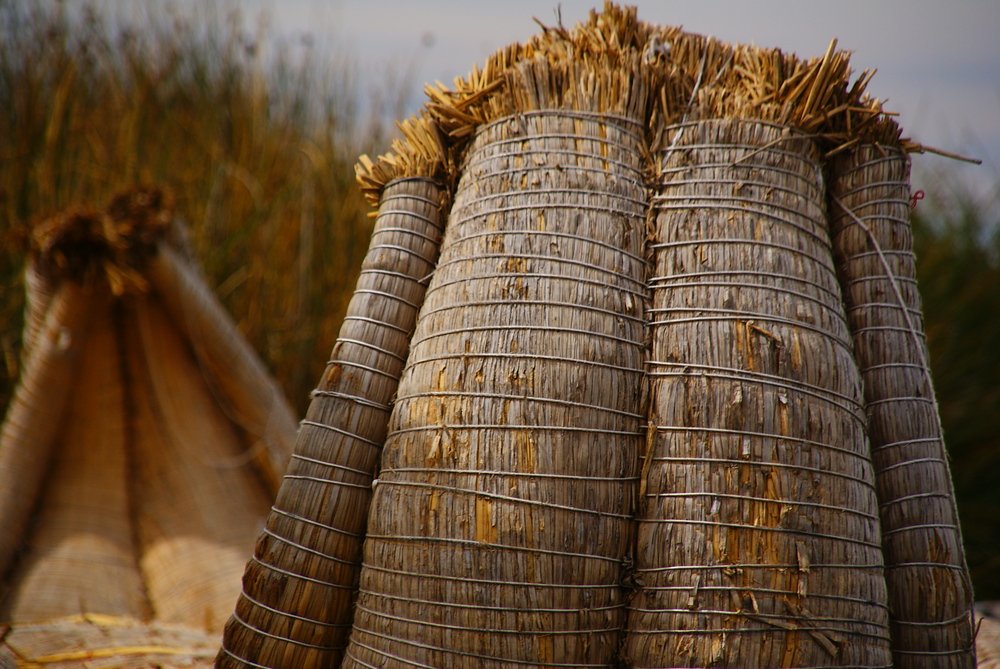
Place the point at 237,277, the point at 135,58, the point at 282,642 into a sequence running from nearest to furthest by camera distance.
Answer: the point at 282,642
the point at 237,277
the point at 135,58

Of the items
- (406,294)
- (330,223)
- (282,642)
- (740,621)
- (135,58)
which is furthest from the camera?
(135,58)

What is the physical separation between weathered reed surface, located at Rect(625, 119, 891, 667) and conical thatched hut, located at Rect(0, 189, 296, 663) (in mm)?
1217

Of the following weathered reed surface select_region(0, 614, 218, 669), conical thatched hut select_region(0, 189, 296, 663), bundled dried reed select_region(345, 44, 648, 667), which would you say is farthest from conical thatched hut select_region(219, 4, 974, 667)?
conical thatched hut select_region(0, 189, 296, 663)

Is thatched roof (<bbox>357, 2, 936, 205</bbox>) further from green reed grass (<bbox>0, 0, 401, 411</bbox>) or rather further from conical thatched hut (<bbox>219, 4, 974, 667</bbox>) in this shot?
green reed grass (<bbox>0, 0, 401, 411</bbox>)

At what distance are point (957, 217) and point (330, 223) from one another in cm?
320

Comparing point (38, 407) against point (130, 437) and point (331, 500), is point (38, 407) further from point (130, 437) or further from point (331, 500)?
point (331, 500)

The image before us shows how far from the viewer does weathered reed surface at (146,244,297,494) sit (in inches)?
80.3

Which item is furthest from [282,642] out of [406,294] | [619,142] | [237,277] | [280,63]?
[280,63]

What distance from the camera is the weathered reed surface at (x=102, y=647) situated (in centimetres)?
141

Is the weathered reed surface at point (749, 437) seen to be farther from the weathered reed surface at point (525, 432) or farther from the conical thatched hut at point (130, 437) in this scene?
the conical thatched hut at point (130, 437)

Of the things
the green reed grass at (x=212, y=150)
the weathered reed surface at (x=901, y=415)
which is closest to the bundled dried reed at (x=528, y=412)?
the weathered reed surface at (x=901, y=415)

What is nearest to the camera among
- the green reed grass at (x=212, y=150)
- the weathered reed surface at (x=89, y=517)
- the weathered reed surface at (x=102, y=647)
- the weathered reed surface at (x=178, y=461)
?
the weathered reed surface at (x=102, y=647)

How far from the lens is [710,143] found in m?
1.20

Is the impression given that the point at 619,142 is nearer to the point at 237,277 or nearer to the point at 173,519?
the point at 173,519
